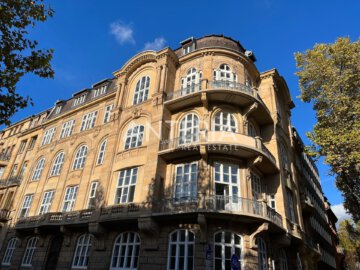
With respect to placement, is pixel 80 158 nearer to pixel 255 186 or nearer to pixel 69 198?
pixel 69 198

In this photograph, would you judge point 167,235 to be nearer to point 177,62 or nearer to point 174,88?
point 174,88

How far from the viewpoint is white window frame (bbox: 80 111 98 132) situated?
2543 cm

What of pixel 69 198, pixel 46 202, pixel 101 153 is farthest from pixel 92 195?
pixel 46 202

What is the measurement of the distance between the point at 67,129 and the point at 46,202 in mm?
7772

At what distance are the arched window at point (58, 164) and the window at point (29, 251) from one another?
591 cm

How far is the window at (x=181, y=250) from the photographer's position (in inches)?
549

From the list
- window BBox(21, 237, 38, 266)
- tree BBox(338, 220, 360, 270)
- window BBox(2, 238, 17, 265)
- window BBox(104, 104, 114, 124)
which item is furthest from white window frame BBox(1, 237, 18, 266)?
tree BBox(338, 220, 360, 270)

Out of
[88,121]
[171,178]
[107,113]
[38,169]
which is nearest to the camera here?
[171,178]

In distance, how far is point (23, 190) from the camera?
26.2 m

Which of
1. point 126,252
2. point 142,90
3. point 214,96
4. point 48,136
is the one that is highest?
point 142,90

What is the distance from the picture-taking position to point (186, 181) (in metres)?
16.5

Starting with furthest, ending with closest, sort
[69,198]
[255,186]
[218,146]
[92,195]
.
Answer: [69,198], [92,195], [255,186], [218,146]

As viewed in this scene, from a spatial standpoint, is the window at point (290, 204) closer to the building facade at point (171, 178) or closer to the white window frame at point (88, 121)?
the building facade at point (171, 178)

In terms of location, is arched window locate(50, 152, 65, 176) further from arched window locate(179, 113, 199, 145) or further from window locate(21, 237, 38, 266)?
arched window locate(179, 113, 199, 145)
